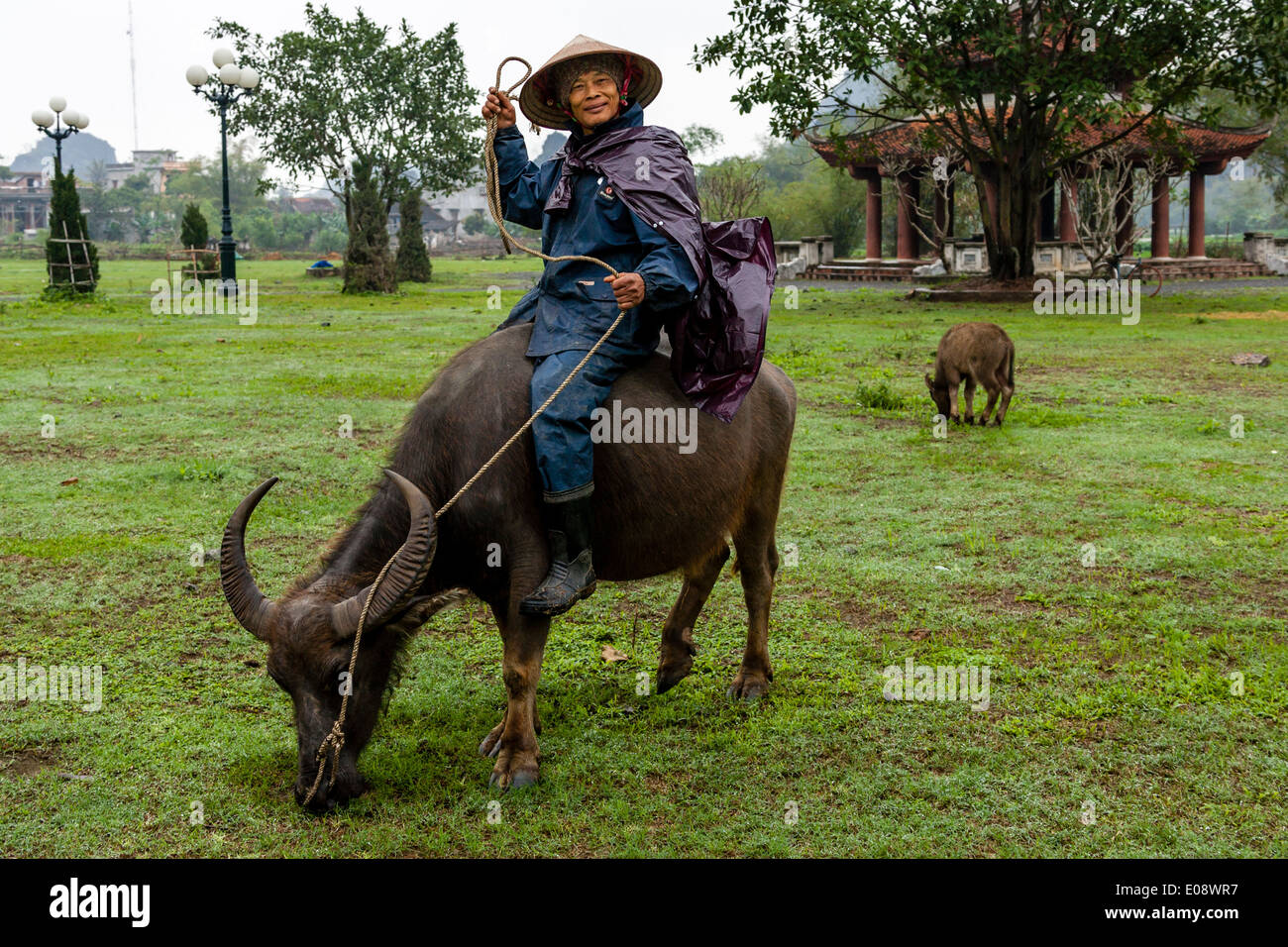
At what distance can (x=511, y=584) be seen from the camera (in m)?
4.04

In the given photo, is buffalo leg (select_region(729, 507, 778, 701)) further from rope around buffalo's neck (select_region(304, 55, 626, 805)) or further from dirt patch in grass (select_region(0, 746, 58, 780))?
dirt patch in grass (select_region(0, 746, 58, 780))

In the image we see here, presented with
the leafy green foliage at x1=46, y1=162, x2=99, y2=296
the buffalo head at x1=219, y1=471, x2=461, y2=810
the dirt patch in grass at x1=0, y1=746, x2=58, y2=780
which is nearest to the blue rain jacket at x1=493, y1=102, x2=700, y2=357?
the buffalo head at x1=219, y1=471, x2=461, y2=810

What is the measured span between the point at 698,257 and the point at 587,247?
0.43 metres

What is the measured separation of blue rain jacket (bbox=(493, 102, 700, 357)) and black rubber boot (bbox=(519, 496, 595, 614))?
0.60 m

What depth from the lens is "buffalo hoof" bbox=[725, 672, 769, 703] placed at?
16.0 ft

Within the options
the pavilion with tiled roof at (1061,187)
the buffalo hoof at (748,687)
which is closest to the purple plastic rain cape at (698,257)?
the buffalo hoof at (748,687)

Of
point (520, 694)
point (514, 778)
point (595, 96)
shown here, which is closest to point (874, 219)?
point (595, 96)

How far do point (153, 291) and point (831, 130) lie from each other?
1861cm

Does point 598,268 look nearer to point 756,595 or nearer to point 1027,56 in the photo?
point 756,595

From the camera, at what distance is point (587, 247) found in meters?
4.30

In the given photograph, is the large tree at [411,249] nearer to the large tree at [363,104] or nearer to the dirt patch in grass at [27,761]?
the large tree at [363,104]

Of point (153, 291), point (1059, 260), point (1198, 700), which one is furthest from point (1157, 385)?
point (153, 291)
